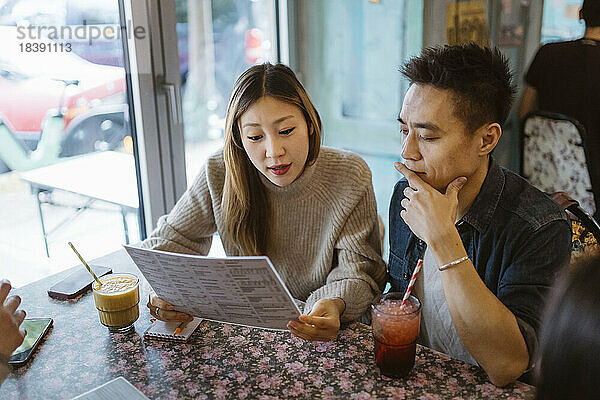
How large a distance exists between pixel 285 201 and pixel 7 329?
76 cm

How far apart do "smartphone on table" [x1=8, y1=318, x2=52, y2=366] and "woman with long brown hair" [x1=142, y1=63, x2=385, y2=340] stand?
0.36 meters

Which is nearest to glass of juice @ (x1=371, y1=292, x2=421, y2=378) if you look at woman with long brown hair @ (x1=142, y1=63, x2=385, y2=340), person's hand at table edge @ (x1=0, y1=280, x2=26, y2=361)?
woman with long brown hair @ (x1=142, y1=63, x2=385, y2=340)

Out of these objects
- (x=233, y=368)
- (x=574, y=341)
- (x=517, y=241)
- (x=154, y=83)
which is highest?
(x=154, y=83)

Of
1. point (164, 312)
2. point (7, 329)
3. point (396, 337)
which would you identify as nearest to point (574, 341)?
point (396, 337)

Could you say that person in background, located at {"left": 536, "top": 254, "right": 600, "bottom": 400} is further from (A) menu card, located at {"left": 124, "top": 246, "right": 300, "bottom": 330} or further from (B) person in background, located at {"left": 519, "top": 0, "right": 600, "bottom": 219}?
(B) person in background, located at {"left": 519, "top": 0, "right": 600, "bottom": 219}

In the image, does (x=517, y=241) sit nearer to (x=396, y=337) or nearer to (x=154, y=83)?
(x=396, y=337)

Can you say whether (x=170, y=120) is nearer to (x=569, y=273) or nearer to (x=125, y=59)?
(x=125, y=59)

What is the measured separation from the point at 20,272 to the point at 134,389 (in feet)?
4.52

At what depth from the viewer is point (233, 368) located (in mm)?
1171

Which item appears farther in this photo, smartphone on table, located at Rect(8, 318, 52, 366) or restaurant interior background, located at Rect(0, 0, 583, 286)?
restaurant interior background, located at Rect(0, 0, 583, 286)

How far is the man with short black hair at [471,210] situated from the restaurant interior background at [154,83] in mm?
1356

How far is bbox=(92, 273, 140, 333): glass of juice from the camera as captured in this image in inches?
51.2

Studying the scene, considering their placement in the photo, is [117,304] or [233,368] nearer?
[233,368]

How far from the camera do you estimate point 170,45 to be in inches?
93.7
